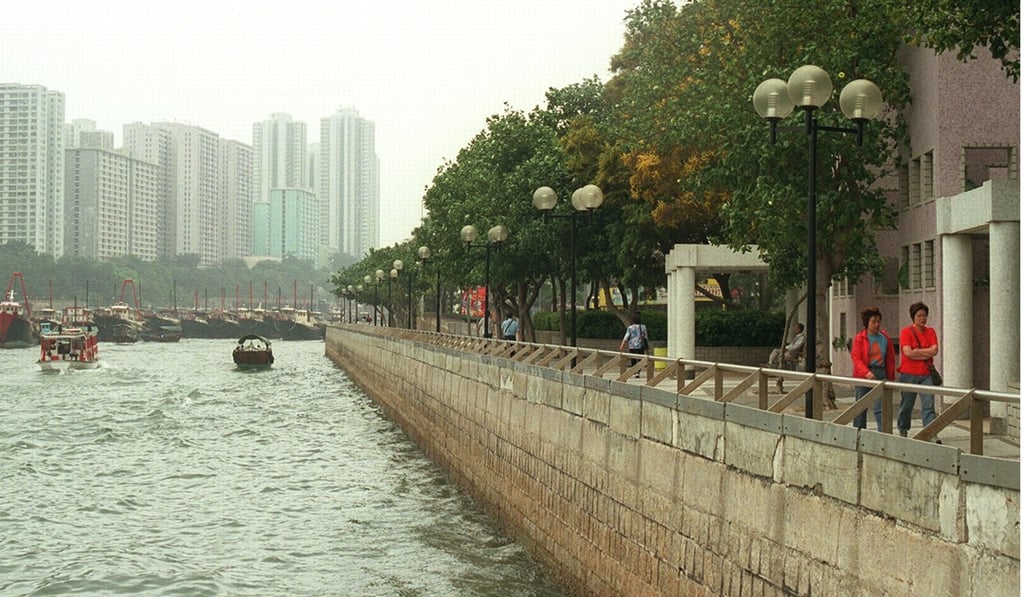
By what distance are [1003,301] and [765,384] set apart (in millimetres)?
6992

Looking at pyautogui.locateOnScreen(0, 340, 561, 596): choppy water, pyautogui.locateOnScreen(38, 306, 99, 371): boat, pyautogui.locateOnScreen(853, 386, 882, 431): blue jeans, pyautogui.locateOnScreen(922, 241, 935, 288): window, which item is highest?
pyautogui.locateOnScreen(922, 241, 935, 288): window

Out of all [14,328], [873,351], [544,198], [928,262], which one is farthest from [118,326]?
[873,351]

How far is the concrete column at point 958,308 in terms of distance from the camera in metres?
19.1

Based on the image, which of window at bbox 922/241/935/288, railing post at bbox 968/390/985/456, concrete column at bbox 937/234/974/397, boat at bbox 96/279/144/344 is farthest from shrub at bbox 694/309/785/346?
boat at bbox 96/279/144/344

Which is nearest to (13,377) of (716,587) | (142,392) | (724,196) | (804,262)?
(142,392)

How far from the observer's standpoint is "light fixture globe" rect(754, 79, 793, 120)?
15281 millimetres

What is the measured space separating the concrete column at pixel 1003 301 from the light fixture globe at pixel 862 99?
4.00 m

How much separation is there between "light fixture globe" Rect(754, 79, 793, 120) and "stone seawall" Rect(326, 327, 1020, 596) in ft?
11.7

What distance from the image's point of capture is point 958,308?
1919cm

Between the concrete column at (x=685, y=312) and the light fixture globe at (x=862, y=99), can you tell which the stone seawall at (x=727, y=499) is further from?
the concrete column at (x=685, y=312)

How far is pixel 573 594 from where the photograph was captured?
16.7m

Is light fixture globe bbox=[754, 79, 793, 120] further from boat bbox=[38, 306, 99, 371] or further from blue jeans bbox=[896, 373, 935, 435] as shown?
boat bbox=[38, 306, 99, 371]

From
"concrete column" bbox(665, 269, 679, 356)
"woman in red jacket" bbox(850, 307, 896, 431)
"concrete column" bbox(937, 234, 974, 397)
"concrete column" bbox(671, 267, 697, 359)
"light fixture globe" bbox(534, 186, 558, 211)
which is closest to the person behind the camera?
"woman in red jacket" bbox(850, 307, 896, 431)

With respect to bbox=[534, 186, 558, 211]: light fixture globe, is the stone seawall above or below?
below
